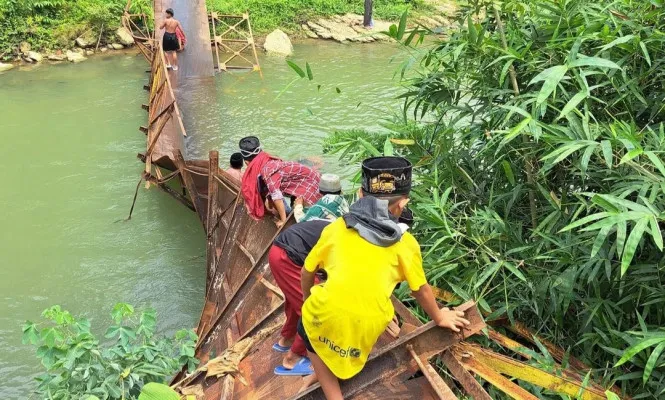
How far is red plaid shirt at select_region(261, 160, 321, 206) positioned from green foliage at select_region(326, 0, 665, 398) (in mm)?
692

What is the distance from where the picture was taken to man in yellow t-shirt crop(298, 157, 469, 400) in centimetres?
227

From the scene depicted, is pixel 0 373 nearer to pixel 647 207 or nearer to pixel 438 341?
pixel 438 341

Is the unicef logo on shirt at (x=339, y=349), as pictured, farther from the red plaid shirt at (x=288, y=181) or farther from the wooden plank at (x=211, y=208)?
the wooden plank at (x=211, y=208)

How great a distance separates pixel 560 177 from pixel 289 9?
61.1 feet

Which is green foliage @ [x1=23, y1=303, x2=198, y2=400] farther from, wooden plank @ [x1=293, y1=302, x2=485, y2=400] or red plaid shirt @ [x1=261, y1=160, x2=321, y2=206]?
red plaid shirt @ [x1=261, y1=160, x2=321, y2=206]

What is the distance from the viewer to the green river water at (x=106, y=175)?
6.93m

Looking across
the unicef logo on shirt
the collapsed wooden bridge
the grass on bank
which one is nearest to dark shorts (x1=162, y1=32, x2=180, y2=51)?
the collapsed wooden bridge

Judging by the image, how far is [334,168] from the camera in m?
9.35

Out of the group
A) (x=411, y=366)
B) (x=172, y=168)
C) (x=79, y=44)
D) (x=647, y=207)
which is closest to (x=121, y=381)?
(x=411, y=366)

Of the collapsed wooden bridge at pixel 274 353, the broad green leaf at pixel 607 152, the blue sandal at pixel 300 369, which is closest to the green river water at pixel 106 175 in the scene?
the collapsed wooden bridge at pixel 274 353

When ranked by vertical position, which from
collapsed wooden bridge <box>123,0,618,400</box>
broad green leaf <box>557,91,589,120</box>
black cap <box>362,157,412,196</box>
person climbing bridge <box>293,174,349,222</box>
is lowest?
collapsed wooden bridge <box>123,0,618,400</box>

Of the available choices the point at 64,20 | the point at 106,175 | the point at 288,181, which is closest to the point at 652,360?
the point at 288,181

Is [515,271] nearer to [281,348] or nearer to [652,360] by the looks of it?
[652,360]

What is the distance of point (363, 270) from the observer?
228 cm
